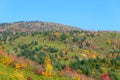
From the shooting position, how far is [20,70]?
63.1m

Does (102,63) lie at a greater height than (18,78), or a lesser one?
lesser

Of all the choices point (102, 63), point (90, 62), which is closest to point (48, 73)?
point (90, 62)

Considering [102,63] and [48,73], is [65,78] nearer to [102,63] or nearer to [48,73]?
[48,73]

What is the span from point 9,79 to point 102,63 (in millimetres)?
119965

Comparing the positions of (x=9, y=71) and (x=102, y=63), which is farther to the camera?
(x=102, y=63)

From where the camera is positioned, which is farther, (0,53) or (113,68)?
(113,68)

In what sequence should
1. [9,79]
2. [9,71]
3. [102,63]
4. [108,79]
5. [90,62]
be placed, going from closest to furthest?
[9,79] → [9,71] → [108,79] → [90,62] → [102,63]

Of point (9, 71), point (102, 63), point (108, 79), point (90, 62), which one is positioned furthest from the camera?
point (102, 63)

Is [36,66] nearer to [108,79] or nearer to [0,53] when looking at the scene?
[0,53]

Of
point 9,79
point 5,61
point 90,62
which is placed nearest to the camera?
point 9,79

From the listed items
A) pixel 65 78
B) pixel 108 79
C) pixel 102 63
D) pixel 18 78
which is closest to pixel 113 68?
pixel 102 63

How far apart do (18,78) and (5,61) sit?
8754 millimetres

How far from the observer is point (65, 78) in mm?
66688

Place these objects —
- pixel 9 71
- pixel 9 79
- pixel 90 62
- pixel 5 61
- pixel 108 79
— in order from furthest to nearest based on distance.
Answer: pixel 90 62 < pixel 108 79 < pixel 5 61 < pixel 9 71 < pixel 9 79
